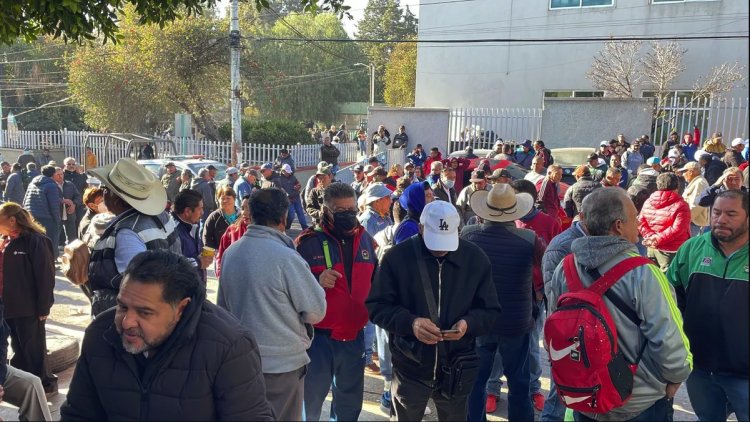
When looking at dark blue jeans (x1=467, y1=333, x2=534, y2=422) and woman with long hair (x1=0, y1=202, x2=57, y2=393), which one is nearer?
dark blue jeans (x1=467, y1=333, x2=534, y2=422)

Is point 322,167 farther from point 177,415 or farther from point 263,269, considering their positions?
point 177,415

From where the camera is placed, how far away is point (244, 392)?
2.40 metres

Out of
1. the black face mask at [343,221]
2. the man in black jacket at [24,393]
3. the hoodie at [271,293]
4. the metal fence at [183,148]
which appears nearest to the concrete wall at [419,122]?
the metal fence at [183,148]

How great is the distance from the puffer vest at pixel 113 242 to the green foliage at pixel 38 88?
121ft

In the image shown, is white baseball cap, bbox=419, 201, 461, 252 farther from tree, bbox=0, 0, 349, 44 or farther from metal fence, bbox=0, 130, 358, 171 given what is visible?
metal fence, bbox=0, 130, 358, 171

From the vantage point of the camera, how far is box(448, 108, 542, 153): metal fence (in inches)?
818

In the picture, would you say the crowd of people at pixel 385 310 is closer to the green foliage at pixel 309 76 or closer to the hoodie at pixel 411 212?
the hoodie at pixel 411 212

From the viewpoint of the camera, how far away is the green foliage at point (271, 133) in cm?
2478

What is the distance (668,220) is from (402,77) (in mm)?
32856

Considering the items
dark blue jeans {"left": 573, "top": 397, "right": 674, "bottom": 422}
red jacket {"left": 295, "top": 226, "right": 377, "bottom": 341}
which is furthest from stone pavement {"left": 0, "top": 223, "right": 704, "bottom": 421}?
dark blue jeans {"left": 573, "top": 397, "right": 674, "bottom": 422}

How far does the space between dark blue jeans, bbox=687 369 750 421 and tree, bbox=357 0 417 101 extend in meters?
50.3

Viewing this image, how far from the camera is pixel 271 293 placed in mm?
3471

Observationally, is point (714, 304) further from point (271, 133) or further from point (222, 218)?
point (271, 133)

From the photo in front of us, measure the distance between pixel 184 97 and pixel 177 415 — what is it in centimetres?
2461
